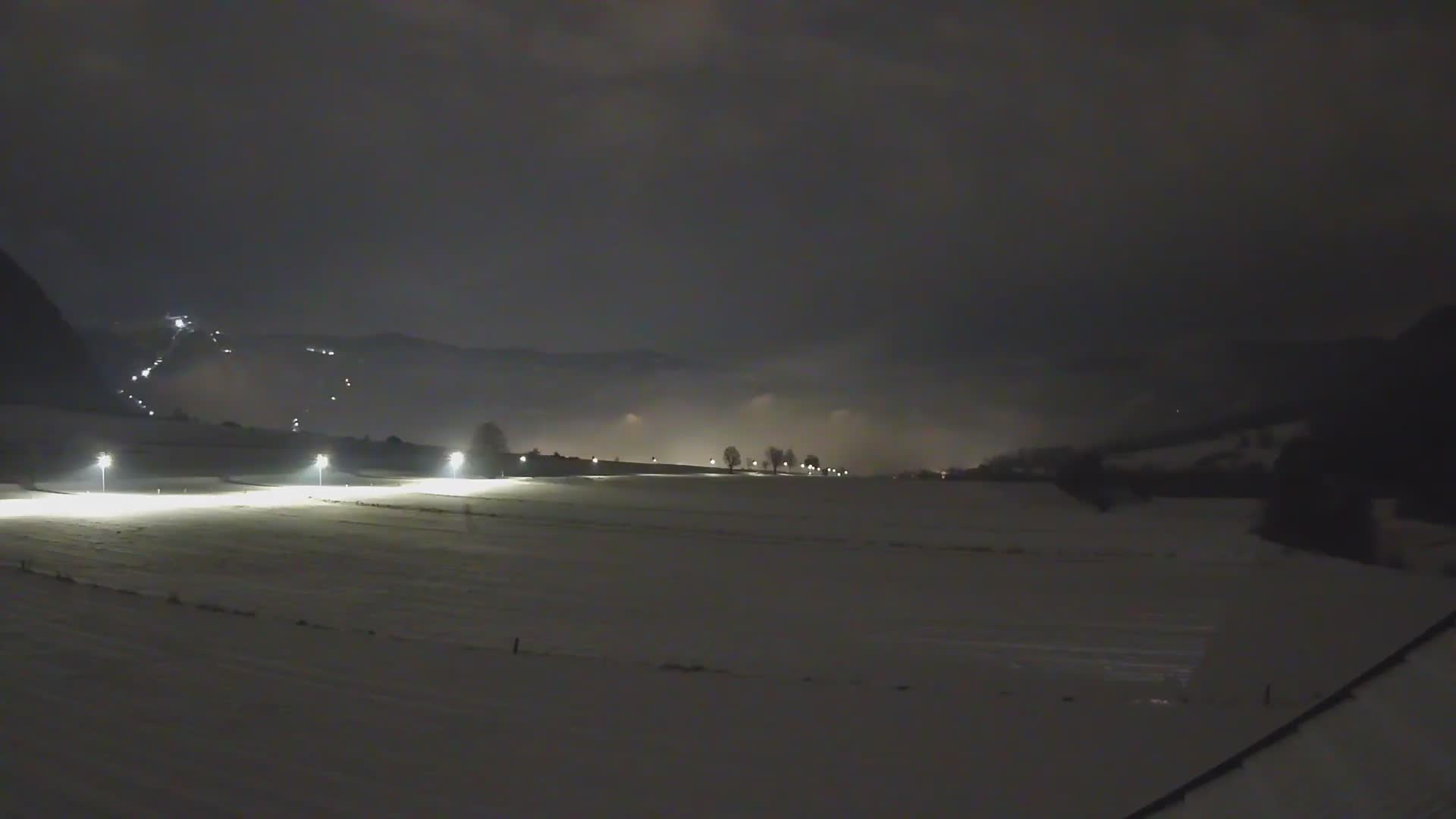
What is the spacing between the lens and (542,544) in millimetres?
20672

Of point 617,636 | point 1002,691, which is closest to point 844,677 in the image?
point 1002,691

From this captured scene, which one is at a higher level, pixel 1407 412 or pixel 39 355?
pixel 39 355

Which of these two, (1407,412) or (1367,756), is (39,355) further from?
(1367,756)

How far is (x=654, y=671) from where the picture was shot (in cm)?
868

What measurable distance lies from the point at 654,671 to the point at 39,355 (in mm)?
92606

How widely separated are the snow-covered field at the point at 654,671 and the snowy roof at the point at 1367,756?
2.89 m

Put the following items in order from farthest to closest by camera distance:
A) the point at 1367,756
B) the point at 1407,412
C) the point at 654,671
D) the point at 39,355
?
the point at 39,355, the point at 654,671, the point at 1407,412, the point at 1367,756

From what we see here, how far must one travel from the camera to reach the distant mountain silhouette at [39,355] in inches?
3019

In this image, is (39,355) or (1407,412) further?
(39,355)

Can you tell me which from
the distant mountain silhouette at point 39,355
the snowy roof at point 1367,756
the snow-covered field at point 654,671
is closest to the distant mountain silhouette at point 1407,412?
the snow-covered field at point 654,671

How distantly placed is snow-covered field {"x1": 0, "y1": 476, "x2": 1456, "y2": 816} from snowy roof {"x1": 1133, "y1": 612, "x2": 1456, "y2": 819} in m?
2.89

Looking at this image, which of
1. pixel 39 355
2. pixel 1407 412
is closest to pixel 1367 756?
pixel 1407 412

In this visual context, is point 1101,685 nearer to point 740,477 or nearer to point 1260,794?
point 1260,794

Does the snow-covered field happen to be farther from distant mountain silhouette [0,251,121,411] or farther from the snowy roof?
distant mountain silhouette [0,251,121,411]
